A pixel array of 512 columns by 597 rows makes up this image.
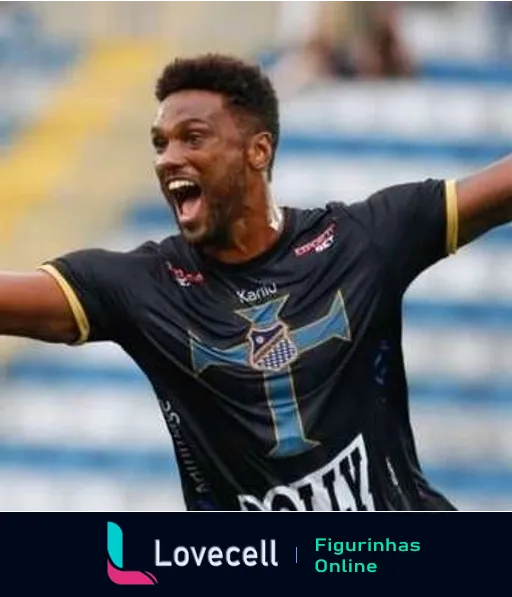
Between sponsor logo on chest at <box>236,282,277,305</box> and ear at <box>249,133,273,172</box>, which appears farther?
ear at <box>249,133,273,172</box>

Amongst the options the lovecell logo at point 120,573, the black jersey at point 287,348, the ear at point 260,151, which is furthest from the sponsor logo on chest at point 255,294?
the lovecell logo at point 120,573

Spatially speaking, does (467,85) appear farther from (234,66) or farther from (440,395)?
(234,66)

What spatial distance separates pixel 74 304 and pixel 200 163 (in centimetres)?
43

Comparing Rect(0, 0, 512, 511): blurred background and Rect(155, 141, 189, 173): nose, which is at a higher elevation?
Rect(0, 0, 512, 511): blurred background

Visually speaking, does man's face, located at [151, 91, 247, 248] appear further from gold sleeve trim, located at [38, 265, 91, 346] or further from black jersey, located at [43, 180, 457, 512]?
gold sleeve trim, located at [38, 265, 91, 346]

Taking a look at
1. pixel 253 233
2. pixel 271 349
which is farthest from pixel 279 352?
pixel 253 233

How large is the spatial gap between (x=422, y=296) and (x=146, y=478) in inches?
58.3

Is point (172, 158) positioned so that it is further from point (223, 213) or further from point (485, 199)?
point (485, 199)

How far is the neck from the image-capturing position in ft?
19.4

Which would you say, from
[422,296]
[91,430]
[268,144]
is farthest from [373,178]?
[268,144]

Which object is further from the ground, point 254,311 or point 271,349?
point 254,311

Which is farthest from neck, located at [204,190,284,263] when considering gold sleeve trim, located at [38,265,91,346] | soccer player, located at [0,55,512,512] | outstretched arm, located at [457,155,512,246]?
outstretched arm, located at [457,155,512,246]

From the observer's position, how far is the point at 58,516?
5.84 m

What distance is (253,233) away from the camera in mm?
5934
